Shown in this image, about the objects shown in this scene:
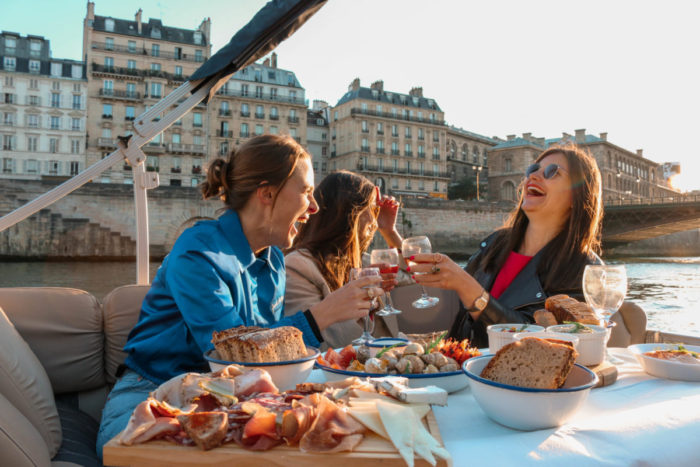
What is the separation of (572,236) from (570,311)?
98 centimetres

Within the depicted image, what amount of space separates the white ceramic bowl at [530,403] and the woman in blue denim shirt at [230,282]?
2.52 feet

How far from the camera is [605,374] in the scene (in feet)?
4.26

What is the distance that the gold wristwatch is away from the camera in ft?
6.96

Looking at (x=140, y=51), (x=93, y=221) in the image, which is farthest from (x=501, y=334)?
(x=140, y=51)

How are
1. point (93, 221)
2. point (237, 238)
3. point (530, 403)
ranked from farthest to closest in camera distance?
point (93, 221), point (237, 238), point (530, 403)

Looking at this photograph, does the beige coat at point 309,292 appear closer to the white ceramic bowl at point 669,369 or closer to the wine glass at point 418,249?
the wine glass at point 418,249

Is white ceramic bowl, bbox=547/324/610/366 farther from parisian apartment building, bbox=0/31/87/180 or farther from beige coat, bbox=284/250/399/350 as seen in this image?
parisian apartment building, bbox=0/31/87/180

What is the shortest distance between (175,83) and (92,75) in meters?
→ 5.38

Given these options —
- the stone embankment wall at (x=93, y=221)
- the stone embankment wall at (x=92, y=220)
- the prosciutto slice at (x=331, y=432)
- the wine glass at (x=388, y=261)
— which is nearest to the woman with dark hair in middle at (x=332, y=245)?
the wine glass at (x=388, y=261)

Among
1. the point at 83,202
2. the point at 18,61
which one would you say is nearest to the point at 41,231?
the point at 83,202

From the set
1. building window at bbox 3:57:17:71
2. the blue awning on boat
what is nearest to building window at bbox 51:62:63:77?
building window at bbox 3:57:17:71

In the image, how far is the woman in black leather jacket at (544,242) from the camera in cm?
247

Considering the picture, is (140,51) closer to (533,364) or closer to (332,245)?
(332,245)

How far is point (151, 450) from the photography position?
750 mm
